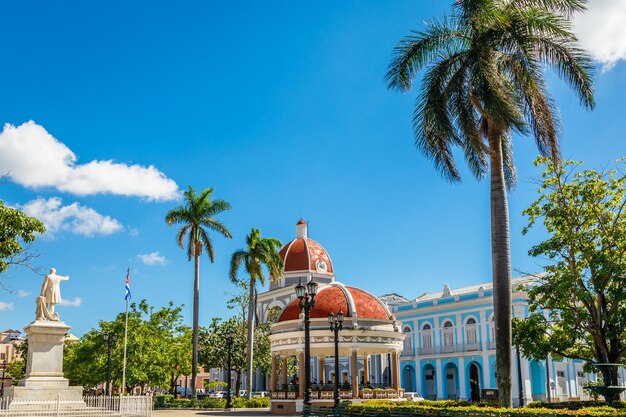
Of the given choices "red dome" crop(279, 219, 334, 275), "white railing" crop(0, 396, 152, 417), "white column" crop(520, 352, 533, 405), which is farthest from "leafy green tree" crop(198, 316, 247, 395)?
"white railing" crop(0, 396, 152, 417)

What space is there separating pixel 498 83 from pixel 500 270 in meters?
5.48

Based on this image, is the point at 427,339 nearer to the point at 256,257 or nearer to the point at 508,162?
the point at 256,257

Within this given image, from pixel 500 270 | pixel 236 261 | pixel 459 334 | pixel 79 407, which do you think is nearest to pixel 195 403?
pixel 236 261

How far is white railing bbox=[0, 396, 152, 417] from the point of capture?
19031mm

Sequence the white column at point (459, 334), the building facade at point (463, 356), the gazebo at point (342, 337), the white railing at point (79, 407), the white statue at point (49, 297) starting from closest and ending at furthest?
the white railing at point (79, 407) → the white statue at point (49, 297) → the gazebo at point (342, 337) → the building facade at point (463, 356) → the white column at point (459, 334)

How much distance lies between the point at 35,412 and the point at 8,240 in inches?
218

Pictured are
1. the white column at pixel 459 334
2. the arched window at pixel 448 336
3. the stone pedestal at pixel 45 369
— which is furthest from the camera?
the arched window at pixel 448 336

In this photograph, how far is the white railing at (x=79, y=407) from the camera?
19031mm

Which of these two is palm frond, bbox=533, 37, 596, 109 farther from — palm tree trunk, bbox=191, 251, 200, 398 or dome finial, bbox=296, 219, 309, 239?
dome finial, bbox=296, 219, 309, 239

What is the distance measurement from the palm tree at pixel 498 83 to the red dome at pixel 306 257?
41273 millimetres

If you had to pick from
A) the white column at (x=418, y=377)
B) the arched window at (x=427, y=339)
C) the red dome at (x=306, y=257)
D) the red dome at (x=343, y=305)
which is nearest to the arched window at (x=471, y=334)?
the arched window at (x=427, y=339)

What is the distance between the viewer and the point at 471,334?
53281 millimetres

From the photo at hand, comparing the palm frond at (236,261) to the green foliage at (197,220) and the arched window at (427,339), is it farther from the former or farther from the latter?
the arched window at (427,339)

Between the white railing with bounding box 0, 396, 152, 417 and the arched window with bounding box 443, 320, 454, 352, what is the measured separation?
1453 inches
